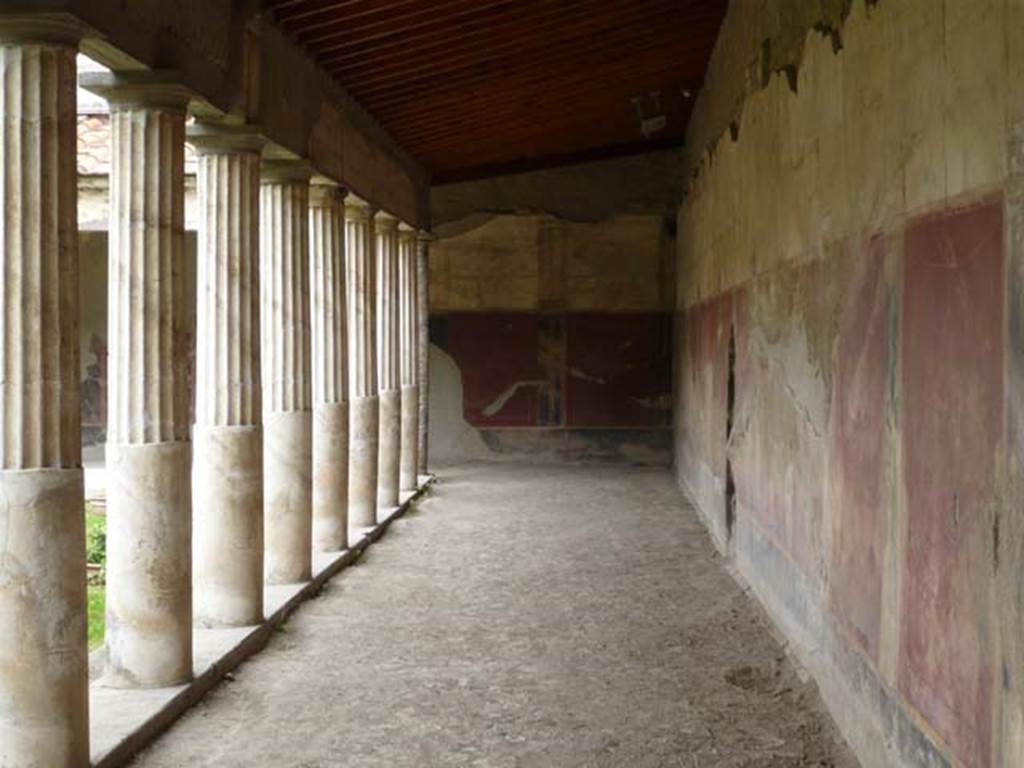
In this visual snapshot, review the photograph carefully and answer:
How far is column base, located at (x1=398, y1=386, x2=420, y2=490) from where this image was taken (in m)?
14.9

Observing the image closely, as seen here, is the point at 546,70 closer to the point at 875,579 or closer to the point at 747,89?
the point at 747,89

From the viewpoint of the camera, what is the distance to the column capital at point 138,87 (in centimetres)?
583

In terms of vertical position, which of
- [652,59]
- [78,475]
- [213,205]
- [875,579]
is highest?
[652,59]

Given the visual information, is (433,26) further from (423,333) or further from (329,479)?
(423,333)

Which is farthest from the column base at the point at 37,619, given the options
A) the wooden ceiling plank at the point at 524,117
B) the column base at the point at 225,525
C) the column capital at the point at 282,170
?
the wooden ceiling plank at the point at 524,117

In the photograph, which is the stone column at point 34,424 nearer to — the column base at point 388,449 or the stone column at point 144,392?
the stone column at point 144,392

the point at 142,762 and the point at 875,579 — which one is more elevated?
the point at 875,579

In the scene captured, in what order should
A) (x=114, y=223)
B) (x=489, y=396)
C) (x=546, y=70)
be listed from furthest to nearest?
(x=489, y=396) → (x=546, y=70) → (x=114, y=223)

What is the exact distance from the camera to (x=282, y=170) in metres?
8.60

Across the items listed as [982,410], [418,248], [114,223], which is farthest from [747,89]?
[418,248]

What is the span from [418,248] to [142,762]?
11.5 meters

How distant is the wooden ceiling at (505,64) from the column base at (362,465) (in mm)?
2726

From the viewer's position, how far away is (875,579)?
5129 mm

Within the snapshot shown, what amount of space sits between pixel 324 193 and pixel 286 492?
2600 mm
